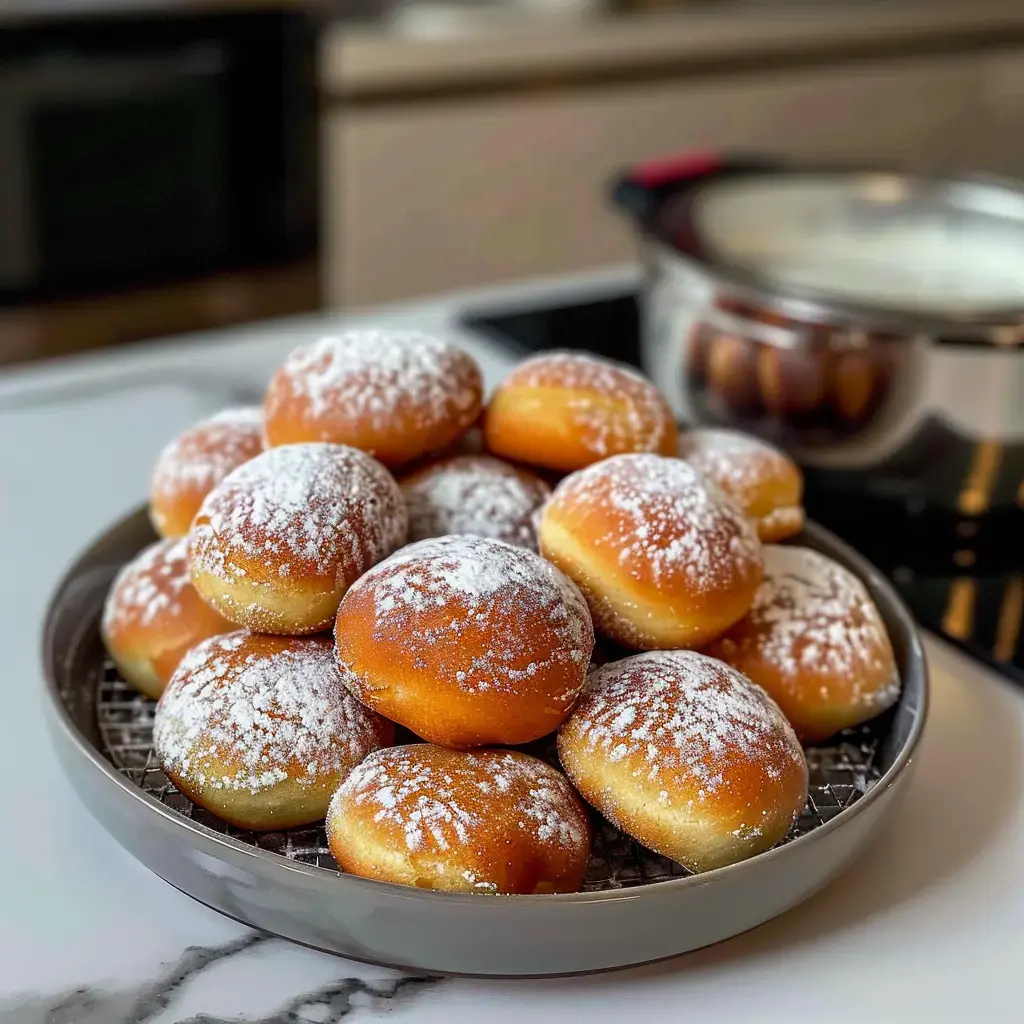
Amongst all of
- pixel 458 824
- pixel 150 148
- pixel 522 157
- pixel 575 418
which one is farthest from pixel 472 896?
pixel 522 157

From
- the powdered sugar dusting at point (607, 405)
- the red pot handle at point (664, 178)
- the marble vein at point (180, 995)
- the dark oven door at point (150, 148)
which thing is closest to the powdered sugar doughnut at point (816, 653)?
the powdered sugar dusting at point (607, 405)

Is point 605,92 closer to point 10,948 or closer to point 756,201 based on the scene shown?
point 756,201

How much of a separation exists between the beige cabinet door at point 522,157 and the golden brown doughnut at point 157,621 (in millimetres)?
1567

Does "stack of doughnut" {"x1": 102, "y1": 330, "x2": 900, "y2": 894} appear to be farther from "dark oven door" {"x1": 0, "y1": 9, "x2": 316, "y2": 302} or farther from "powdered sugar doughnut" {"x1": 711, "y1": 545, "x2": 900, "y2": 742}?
"dark oven door" {"x1": 0, "y1": 9, "x2": 316, "y2": 302}

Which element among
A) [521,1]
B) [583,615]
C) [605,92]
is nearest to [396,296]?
[605,92]

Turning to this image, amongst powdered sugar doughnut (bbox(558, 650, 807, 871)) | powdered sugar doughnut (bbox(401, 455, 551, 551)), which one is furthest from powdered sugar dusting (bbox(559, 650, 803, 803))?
powdered sugar doughnut (bbox(401, 455, 551, 551))

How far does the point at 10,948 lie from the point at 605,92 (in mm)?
2031

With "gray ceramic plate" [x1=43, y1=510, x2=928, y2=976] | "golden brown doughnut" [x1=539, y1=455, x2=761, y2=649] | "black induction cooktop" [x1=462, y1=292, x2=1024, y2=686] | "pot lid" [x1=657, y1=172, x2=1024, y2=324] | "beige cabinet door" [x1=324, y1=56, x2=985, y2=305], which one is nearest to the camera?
"gray ceramic plate" [x1=43, y1=510, x2=928, y2=976]

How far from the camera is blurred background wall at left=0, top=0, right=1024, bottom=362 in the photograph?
1786mm

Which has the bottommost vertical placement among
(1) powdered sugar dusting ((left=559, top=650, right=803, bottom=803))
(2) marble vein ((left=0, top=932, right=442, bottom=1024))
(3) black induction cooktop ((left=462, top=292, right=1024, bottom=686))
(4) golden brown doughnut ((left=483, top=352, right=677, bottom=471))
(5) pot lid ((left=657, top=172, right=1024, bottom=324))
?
(2) marble vein ((left=0, top=932, right=442, bottom=1024))

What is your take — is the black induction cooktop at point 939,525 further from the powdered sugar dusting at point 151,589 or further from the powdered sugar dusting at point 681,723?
the powdered sugar dusting at point 151,589

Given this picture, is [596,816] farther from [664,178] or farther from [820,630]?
[664,178]

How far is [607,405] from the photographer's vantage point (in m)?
0.64

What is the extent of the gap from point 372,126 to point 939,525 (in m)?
1.46
